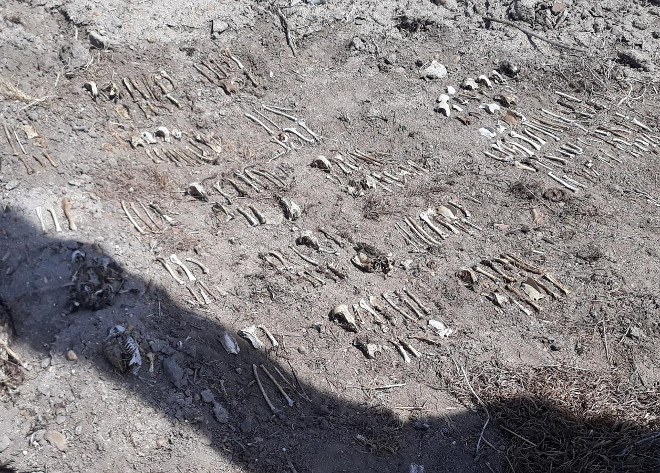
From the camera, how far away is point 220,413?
4750 mm

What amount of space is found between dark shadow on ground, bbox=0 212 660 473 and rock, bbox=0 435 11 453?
27.8 inches

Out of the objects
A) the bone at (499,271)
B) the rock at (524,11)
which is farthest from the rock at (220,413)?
the rock at (524,11)

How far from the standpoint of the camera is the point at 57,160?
21.5 feet

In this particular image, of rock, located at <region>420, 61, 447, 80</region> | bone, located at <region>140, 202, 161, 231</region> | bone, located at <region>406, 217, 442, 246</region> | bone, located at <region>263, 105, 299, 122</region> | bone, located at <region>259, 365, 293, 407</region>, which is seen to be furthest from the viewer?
rock, located at <region>420, 61, 447, 80</region>

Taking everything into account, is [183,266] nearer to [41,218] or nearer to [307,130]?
[41,218]

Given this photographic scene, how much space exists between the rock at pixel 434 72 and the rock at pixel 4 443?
716cm

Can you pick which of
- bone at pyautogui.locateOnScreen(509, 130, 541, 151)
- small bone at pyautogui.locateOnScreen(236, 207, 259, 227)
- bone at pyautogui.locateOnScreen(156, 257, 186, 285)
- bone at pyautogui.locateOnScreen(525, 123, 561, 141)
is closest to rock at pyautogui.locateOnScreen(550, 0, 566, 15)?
bone at pyautogui.locateOnScreen(525, 123, 561, 141)

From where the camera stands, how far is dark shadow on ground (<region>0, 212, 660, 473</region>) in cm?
472

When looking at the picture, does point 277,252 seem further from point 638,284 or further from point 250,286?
point 638,284

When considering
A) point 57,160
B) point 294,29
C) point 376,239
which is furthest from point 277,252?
point 294,29

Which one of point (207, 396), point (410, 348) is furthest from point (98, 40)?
point (410, 348)

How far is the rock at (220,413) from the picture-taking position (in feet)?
15.5

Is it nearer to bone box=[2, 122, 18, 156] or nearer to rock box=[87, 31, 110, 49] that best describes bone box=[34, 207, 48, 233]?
bone box=[2, 122, 18, 156]

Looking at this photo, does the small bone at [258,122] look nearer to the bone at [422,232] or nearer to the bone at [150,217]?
the bone at [150,217]
